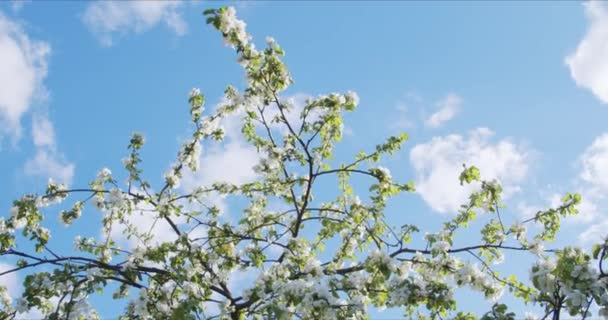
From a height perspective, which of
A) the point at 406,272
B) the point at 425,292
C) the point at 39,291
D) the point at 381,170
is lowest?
the point at 425,292

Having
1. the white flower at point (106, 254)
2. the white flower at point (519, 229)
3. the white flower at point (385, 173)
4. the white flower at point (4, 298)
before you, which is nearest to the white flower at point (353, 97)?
the white flower at point (385, 173)

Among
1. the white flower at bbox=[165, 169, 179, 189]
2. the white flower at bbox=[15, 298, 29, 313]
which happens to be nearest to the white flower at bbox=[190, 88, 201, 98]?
the white flower at bbox=[165, 169, 179, 189]

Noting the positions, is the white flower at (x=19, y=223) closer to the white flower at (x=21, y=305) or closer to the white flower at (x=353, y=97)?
the white flower at (x=21, y=305)

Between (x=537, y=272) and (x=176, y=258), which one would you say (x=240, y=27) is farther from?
(x=537, y=272)

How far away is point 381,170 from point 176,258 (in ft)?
8.63

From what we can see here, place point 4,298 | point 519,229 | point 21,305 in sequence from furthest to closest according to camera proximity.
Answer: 1. point 4,298
2. point 519,229
3. point 21,305

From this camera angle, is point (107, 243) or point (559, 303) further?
point (107, 243)

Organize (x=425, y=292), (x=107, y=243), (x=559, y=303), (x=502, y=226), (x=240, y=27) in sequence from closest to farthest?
(x=559, y=303) → (x=425, y=292) → (x=240, y=27) → (x=502, y=226) → (x=107, y=243)

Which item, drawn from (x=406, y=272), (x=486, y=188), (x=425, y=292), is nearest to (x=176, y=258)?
(x=406, y=272)

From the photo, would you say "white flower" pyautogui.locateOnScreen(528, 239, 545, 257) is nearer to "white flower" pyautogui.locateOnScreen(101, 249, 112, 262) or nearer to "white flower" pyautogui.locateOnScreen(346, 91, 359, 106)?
"white flower" pyautogui.locateOnScreen(346, 91, 359, 106)

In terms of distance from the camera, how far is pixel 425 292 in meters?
5.52

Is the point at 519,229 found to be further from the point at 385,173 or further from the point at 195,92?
the point at 195,92

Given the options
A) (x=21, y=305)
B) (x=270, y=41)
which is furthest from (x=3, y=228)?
(x=270, y=41)

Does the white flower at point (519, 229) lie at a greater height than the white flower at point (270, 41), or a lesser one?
lesser
